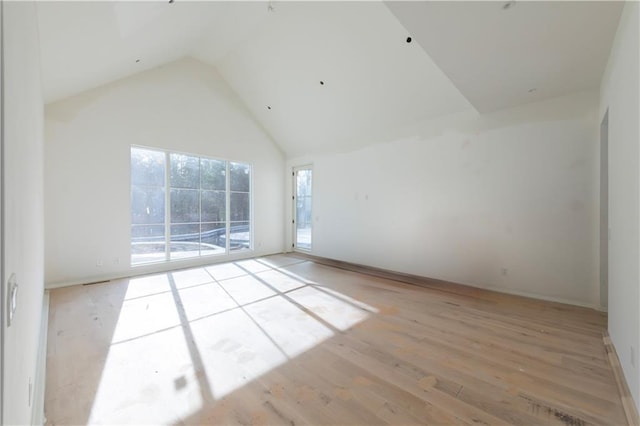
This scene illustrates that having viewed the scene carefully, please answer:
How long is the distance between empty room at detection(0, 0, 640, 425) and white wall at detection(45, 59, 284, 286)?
0.11 feet

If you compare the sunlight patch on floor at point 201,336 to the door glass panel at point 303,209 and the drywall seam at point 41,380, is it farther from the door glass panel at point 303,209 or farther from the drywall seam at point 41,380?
the door glass panel at point 303,209

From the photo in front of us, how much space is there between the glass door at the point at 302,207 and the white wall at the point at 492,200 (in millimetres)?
1680

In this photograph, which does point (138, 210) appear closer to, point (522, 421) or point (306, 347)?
point (306, 347)

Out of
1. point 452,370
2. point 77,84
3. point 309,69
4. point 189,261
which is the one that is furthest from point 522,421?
point 77,84

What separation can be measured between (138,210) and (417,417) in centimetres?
536

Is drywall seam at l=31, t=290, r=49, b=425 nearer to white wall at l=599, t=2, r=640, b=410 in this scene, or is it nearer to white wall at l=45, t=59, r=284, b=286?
white wall at l=45, t=59, r=284, b=286

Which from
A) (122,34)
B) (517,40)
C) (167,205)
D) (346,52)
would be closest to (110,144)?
(167,205)

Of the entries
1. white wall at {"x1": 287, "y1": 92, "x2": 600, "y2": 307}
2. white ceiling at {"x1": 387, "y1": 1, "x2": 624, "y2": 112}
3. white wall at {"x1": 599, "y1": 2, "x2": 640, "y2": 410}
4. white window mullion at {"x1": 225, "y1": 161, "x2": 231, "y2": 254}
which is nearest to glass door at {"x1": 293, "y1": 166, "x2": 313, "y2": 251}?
white wall at {"x1": 287, "y1": 92, "x2": 600, "y2": 307}

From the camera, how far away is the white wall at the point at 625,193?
1.66 metres

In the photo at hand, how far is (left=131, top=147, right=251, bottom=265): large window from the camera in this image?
4.91 meters

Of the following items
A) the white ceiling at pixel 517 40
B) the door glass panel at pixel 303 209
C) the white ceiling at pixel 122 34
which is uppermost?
the white ceiling at pixel 122 34

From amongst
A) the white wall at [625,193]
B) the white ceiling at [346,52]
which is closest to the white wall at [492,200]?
the white ceiling at [346,52]

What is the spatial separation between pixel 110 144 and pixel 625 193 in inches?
258

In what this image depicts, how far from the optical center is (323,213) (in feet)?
21.7
